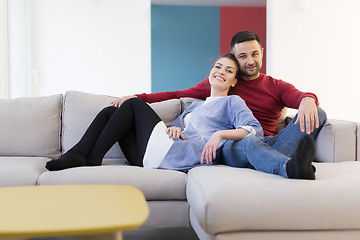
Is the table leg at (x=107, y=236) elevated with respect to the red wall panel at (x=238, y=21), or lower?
lower

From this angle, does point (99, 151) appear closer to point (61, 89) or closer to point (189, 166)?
point (189, 166)

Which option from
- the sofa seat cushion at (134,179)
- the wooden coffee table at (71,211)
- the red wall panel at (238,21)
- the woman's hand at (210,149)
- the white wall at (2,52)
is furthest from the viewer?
the red wall panel at (238,21)

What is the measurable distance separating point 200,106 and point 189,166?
1.47 feet

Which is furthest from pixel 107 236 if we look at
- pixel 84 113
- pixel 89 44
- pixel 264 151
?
pixel 89 44

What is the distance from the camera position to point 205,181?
147cm

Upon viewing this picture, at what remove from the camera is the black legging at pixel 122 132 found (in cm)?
205

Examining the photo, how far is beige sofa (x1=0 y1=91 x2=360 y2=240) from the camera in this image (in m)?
1.34

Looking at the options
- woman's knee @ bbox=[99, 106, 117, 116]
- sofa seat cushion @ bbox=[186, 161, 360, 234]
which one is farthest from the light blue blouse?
sofa seat cushion @ bbox=[186, 161, 360, 234]

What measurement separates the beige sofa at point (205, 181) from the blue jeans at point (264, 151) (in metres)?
0.05

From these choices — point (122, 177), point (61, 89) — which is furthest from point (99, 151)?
point (61, 89)

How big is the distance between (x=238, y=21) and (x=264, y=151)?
5.74 meters

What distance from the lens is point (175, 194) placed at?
5.84ft

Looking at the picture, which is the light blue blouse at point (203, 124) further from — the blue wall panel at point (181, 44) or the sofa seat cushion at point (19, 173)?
the blue wall panel at point (181, 44)

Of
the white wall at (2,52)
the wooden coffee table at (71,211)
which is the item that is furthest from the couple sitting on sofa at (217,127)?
the white wall at (2,52)
